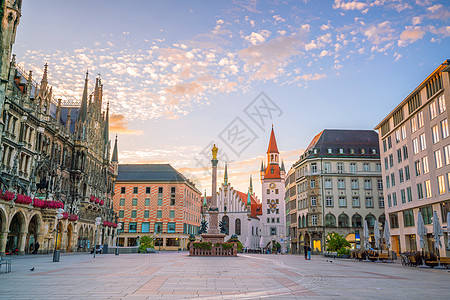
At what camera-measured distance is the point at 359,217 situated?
68125mm

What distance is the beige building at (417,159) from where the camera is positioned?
39281 mm

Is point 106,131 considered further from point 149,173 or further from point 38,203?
point 38,203

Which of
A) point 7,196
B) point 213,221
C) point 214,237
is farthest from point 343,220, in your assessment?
point 7,196

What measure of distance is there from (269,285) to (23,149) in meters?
33.4

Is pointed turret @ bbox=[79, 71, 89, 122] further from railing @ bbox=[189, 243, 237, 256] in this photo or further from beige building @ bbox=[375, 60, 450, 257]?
beige building @ bbox=[375, 60, 450, 257]

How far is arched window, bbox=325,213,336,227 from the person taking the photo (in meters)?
67.6

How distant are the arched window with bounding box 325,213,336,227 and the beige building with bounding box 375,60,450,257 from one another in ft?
45.9

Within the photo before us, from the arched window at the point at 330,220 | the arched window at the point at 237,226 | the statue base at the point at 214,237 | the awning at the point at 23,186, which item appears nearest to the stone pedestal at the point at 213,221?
the statue base at the point at 214,237

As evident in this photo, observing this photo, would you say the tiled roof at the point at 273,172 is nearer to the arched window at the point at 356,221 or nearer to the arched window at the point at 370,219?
the arched window at the point at 356,221

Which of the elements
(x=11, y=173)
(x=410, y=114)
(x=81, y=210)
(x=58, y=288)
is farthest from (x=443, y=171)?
(x=81, y=210)

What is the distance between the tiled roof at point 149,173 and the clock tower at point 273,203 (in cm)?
3223

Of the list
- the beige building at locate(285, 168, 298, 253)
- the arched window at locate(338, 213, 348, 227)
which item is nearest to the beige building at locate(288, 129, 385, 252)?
the arched window at locate(338, 213, 348, 227)

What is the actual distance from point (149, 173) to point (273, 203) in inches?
1624

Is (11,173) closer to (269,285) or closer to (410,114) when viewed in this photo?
(269,285)
